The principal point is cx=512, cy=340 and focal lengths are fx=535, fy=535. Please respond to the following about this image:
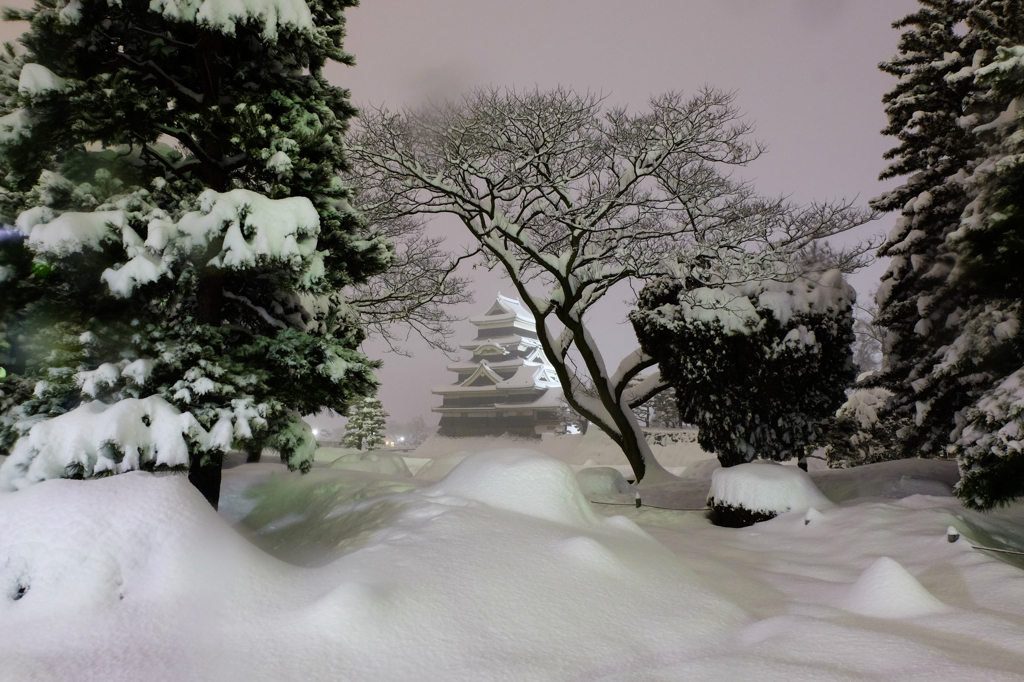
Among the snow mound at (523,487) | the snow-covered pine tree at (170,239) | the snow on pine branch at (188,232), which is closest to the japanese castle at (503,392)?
the snow mound at (523,487)

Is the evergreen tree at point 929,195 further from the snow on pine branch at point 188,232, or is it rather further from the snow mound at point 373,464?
the snow mound at point 373,464

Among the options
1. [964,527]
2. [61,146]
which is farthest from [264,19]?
[964,527]

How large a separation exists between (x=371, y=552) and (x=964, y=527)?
6216 millimetres

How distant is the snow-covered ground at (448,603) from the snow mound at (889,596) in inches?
0.5

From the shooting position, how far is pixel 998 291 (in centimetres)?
552

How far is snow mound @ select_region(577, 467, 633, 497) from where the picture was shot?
10039mm

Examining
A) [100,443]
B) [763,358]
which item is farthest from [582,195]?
[100,443]

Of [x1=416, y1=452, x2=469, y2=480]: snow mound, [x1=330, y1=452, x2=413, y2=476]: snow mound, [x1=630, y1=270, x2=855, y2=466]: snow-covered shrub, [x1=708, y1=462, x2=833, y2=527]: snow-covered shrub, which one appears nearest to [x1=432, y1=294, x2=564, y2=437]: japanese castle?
[x1=416, y1=452, x2=469, y2=480]: snow mound

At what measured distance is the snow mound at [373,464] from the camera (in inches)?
393

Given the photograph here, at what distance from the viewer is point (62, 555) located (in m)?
2.80

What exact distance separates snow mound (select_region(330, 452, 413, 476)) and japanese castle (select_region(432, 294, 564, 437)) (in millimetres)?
24089

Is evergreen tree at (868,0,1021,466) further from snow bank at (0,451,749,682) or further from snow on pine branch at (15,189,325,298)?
snow on pine branch at (15,189,325,298)

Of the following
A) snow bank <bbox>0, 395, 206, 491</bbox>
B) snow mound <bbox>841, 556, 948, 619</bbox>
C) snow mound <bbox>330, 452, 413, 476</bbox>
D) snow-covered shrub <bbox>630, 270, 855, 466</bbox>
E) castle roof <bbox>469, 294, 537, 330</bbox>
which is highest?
castle roof <bbox>469, 294, 537, 330</bbox>

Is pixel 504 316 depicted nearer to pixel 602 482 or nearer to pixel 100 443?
pixel 602 482
